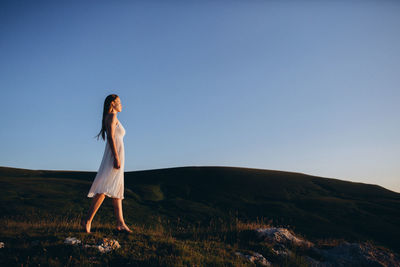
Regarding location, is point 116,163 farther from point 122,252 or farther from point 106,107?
point 122,252

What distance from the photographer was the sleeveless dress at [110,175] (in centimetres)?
720

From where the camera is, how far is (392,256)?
8773mm

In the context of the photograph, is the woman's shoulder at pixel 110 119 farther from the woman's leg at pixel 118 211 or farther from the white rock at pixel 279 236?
the white rock at pixel 279 236

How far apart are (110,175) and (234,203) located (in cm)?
3705

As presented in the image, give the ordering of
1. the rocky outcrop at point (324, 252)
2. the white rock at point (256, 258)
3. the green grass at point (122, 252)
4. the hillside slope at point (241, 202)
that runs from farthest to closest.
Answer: the hillside slope at point (241, 202)
the rocky outcrop at point (324, 252)
the white rock at point (256, 258)
the green grass at point (122, 252)

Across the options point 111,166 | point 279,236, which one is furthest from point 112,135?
point 279,236

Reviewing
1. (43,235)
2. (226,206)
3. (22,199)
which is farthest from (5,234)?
(226,206)

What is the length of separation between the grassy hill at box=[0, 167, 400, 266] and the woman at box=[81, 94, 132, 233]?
47.9ft

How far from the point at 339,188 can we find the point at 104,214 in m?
48.8

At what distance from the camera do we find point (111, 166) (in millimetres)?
7402

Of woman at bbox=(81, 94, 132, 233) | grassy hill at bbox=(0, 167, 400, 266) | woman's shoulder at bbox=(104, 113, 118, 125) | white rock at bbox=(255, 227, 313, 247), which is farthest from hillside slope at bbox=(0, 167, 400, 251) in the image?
woman's shoulder at bbox=(104, 113, 118, 125)

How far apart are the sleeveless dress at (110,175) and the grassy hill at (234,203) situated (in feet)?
48.5

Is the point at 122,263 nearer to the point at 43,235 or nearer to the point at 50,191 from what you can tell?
the point at 43,235

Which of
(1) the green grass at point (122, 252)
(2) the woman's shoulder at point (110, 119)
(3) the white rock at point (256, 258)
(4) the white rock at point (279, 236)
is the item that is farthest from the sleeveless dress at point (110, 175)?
(4) the white rock at point (279, 236)
